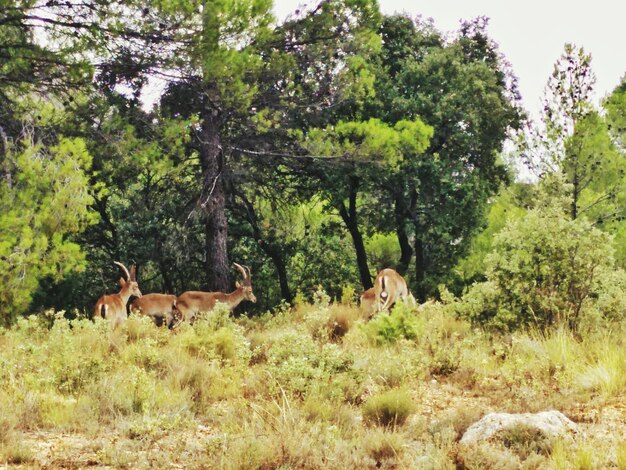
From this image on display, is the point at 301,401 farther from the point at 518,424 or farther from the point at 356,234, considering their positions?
the point at 356,234

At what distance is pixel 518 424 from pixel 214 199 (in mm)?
10167

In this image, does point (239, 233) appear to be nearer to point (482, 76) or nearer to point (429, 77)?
point (429, 77)

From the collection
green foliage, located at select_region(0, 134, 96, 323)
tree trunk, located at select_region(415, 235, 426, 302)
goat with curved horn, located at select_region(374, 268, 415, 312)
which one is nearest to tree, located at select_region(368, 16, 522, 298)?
tree trunk, located at select_region(415, 235, 426, 302)

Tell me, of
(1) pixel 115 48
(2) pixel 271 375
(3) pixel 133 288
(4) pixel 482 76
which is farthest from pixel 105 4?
(4) pixel 482 76

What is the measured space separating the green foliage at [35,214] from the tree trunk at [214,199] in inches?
150

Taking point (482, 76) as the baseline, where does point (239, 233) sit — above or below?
below

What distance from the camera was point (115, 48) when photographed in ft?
37.9

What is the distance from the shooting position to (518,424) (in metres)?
5.64

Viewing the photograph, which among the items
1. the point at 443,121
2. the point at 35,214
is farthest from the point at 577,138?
the point at 35,214

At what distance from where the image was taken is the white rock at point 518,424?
18.4 ft

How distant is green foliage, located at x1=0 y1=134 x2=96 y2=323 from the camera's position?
10273 mm

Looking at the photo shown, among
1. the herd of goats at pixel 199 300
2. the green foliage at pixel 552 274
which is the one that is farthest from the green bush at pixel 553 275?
the herd of goats at pixel 199 300

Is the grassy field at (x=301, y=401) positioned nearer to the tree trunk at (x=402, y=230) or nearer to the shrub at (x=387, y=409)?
the shrub at (x=387, y=409)

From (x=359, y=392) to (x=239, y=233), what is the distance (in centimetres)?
1319
